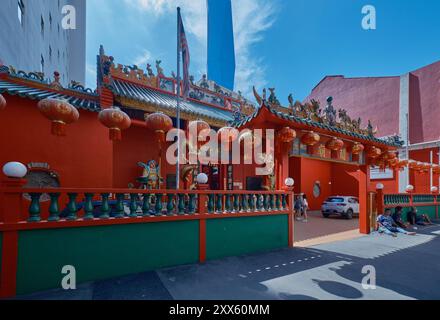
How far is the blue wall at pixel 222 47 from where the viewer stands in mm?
5492

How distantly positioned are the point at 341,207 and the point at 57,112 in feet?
44.7

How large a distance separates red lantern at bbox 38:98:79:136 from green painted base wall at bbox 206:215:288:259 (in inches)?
134

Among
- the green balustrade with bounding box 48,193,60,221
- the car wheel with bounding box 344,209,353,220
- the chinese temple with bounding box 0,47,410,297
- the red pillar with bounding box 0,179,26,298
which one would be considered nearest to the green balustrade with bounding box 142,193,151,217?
the chinese temple with bounding box 0,47,410,297

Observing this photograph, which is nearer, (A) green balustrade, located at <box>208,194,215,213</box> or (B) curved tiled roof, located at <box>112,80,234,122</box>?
(A) green balustrade, located at <box>208,194,215,213</box>

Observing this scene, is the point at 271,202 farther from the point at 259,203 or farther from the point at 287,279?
the point at 287,279

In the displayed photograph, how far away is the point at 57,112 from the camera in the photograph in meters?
3.79

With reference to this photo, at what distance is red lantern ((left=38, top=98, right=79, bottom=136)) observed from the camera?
146 inches

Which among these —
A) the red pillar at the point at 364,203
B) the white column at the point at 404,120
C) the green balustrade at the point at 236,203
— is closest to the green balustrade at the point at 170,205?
the green balustrade at the point at 236,203

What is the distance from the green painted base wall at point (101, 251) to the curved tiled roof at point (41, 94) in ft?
12.8

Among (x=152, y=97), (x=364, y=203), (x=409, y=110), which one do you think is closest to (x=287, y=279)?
(x=364, y=203)

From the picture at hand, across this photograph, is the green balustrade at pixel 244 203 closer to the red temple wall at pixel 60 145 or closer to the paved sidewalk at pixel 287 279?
the paved sidewalk at pixel 287 279

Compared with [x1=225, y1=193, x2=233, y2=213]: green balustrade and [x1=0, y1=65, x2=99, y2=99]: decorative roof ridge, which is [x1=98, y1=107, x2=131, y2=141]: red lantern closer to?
[x1=225, y1=193, x2=233, y2=213]: green balustrade

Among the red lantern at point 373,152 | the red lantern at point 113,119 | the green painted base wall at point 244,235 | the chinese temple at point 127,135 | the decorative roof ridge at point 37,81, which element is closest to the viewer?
the red lantern at point 113,119
